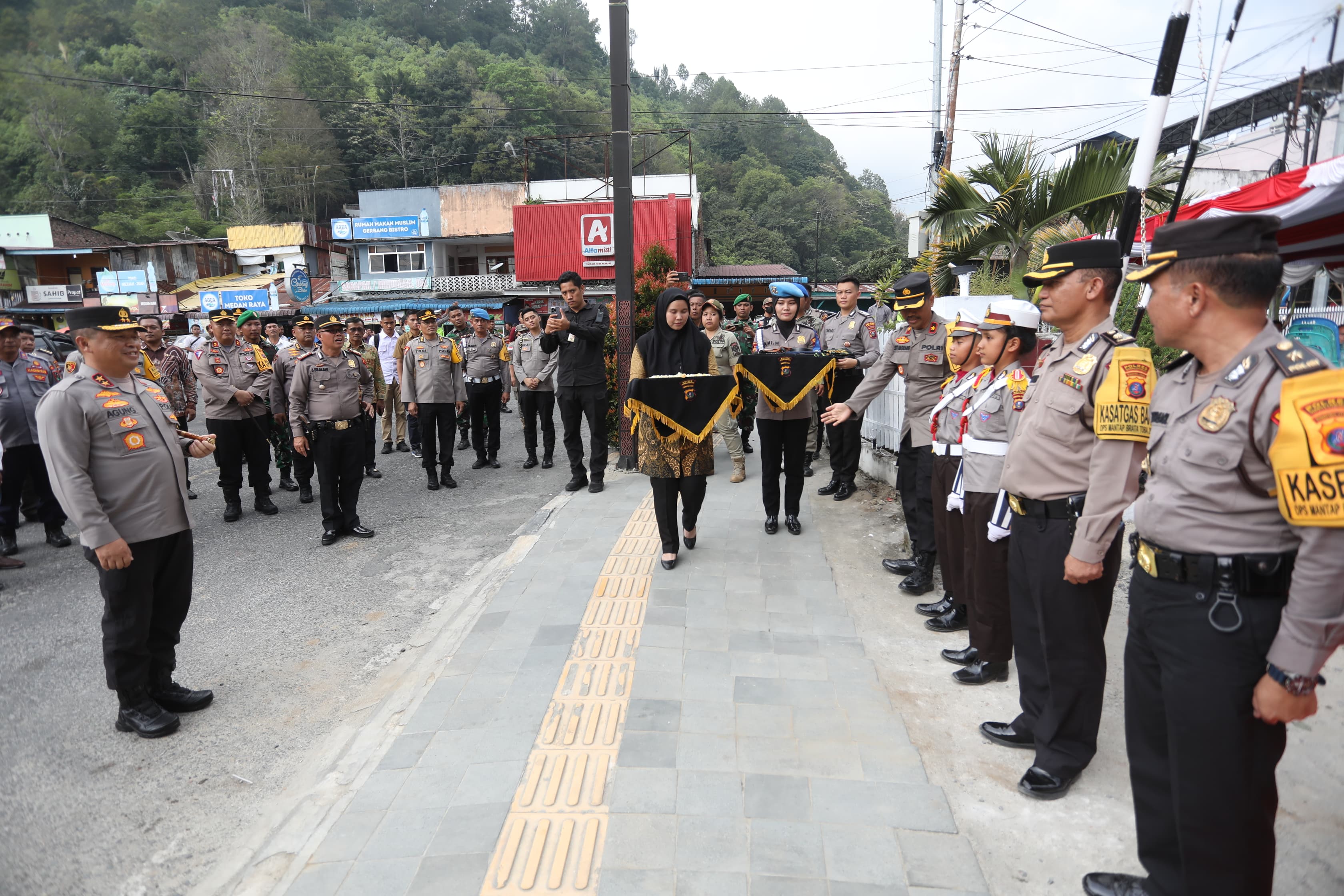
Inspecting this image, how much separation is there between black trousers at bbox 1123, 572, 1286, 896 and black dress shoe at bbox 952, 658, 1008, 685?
1.59m


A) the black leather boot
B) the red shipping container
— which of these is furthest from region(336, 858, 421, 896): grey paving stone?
the red shipping container

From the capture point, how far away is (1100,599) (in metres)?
2.67

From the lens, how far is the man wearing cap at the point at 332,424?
6418 millimetres

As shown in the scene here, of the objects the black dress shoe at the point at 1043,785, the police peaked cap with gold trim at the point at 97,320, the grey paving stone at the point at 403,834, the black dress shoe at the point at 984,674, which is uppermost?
the police peaked cap with gold trim at the point at 97,320

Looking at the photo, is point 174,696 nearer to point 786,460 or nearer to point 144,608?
point 144,608

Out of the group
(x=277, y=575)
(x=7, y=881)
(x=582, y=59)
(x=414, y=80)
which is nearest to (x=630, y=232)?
(x=277, y=575)

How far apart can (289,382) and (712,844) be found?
6094 mm

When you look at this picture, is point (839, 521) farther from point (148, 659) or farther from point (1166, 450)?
point (148, 659)

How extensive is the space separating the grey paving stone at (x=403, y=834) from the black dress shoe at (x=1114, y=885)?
2057 mm

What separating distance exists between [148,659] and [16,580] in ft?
11.1

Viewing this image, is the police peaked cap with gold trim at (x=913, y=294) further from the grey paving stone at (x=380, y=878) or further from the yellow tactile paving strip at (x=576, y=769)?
the grey paving stone at (x=380, y=878)

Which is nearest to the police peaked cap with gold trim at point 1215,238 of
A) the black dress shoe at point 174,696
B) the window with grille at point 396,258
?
the black dress shoe at point 174,696

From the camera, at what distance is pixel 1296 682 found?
1.63 meters

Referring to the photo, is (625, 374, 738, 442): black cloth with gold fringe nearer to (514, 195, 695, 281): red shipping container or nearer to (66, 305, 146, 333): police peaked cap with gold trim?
(66, 305, 146, 333): police peaked cap with gold trim
